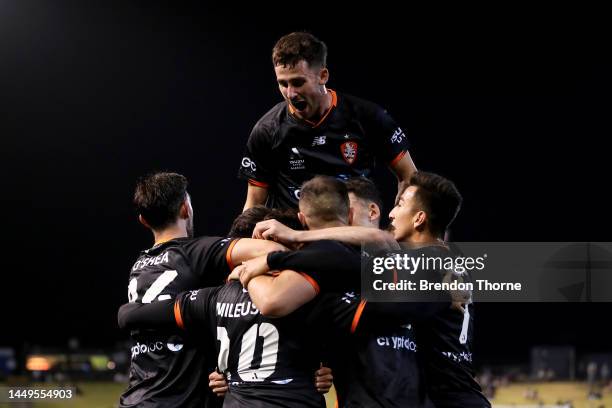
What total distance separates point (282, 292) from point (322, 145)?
5.14ft

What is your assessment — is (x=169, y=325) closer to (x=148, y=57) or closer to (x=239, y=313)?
(x=239, y=313)

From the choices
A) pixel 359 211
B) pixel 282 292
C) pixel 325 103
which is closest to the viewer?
pixel 282 292

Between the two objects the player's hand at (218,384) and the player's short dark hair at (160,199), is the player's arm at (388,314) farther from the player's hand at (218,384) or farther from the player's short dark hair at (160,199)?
the player's short dark hair at (160,199)

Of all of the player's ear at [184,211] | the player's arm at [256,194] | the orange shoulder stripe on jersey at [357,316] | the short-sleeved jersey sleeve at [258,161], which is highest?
the short-sleeved jersey sleeve at [258,161]

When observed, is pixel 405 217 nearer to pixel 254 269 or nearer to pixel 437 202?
pixel 437 202

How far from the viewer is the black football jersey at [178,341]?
10.8 ft

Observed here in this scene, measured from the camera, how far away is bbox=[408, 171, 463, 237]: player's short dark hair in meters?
3.28

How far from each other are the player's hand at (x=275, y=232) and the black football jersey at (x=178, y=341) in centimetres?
28

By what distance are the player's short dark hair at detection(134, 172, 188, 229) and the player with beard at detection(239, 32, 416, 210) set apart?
78 cm

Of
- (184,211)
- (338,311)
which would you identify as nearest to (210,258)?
(184,211)

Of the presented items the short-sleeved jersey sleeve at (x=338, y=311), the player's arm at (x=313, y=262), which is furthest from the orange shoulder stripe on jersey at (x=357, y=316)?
the player's arm at (x=313, y=262)

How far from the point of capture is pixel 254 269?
9.18 feet

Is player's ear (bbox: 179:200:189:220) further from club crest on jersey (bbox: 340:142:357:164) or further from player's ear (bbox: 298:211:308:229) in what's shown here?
club crest on jersey (bbox: 340:142:357:164)

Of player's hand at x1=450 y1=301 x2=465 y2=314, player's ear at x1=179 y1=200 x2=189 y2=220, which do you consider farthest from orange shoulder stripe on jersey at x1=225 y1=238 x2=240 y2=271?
player's hand at x1=450 y1=301 x2=465 y2=314
